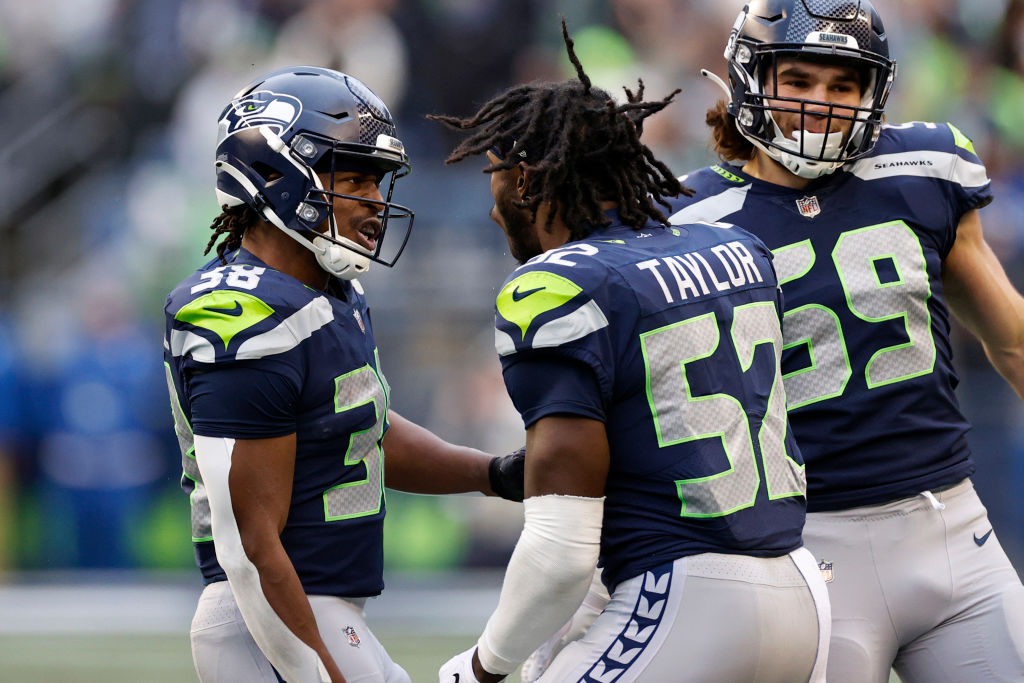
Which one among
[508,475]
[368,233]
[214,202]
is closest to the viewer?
[368,233]

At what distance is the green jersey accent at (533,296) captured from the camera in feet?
7.98

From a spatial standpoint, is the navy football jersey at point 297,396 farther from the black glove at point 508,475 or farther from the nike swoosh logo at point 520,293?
the nike swoosh logo at point 520,293

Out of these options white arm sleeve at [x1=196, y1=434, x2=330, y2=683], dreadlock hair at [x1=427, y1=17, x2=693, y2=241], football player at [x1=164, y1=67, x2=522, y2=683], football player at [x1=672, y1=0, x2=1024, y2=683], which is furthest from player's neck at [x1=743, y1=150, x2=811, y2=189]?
white arm sleeve at [x1=196, y1=434, x2=330, y2=683]

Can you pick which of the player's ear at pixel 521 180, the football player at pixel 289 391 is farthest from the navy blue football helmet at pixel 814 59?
the football player at pixel 289 391

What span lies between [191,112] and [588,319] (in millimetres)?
6606

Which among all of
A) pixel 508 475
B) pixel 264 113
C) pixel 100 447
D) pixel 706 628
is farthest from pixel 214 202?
pixel 706 628

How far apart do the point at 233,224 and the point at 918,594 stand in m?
1.80

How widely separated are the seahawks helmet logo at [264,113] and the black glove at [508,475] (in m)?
0.94

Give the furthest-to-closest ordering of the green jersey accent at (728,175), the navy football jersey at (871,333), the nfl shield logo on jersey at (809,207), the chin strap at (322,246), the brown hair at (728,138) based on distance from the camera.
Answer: the brown hair at (728,138), the green jersey accent at (728,175), the nfl shield logo on jersey at (809,207), the navy football jersey at (871,333), the chin strap at (322,246)

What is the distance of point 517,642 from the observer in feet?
8.24

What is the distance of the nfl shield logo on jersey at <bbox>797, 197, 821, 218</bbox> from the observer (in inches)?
125

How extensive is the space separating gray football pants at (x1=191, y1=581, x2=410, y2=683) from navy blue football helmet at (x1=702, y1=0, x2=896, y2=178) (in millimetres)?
1497

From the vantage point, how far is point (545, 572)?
2439 millimetres

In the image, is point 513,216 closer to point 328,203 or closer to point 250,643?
point 328,203
